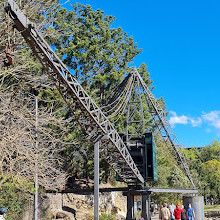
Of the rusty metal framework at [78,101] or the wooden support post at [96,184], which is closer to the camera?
the rusty metal framework at [78,101]

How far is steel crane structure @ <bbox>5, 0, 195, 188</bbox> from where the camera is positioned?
1114 cm

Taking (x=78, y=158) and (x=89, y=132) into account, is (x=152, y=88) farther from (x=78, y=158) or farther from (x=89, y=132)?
(x=89, y=132)

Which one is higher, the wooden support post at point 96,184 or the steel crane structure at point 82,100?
the steel crane structure at point 82,100

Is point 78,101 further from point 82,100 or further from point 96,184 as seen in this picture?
point 96,184

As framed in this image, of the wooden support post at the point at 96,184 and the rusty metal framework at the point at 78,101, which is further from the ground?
the rusty metal framework at the point at 78,101

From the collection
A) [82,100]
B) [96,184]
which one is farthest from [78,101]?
[96,184]

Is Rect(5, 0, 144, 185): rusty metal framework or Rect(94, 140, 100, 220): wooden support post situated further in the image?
Rect(94, 140, 100, 220): wooden support post

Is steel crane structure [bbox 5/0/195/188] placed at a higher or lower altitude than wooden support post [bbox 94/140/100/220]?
higher

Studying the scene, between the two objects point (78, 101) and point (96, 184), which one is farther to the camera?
point (96, 184)

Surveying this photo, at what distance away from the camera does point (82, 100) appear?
47.2 feet

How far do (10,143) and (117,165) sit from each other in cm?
832

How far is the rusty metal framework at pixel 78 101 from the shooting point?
11036 millimetres

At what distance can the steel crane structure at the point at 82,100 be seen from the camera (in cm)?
1114

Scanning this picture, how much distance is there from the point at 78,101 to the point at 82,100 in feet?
1.61
